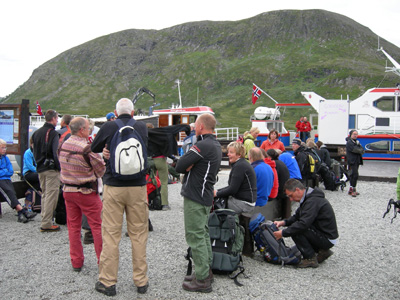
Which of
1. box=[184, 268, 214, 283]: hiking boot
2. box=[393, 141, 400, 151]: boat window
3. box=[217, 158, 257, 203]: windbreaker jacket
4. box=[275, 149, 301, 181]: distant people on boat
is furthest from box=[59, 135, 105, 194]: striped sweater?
box=[393, 141, 400, 151]: boat window

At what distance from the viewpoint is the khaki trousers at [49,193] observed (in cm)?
632

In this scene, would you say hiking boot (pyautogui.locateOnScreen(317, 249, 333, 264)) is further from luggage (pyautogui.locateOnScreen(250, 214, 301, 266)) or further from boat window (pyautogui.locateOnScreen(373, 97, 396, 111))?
boat window (pyautogui.locateOnScreen(373, 97, 396, 111))

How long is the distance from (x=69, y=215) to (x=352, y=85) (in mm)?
69000

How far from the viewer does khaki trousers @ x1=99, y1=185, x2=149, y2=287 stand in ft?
13.1

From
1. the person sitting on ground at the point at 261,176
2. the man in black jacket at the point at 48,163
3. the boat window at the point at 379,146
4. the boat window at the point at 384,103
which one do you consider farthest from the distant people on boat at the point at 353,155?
the boat window at the point at 384,103

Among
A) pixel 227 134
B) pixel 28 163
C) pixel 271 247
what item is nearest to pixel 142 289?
pixel 271 247

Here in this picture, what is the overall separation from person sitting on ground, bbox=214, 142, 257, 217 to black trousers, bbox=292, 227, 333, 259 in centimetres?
79

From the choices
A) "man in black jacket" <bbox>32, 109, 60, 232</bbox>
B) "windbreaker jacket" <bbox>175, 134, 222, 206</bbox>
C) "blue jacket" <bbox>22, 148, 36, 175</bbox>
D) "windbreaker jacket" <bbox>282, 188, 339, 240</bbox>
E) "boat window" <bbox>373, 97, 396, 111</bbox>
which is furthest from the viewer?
"boat window" <bbox>373, 97, 396, 111</bbox>

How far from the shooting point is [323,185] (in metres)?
12.0

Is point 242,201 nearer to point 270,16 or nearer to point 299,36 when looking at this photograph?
point 299,36

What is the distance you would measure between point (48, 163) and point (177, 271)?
2943mm

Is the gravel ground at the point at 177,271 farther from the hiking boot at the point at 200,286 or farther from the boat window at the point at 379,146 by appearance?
the boat window at the point at 379,146

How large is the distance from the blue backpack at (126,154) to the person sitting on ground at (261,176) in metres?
2.47

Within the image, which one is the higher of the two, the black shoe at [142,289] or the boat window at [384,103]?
the boat window at [384,103]
